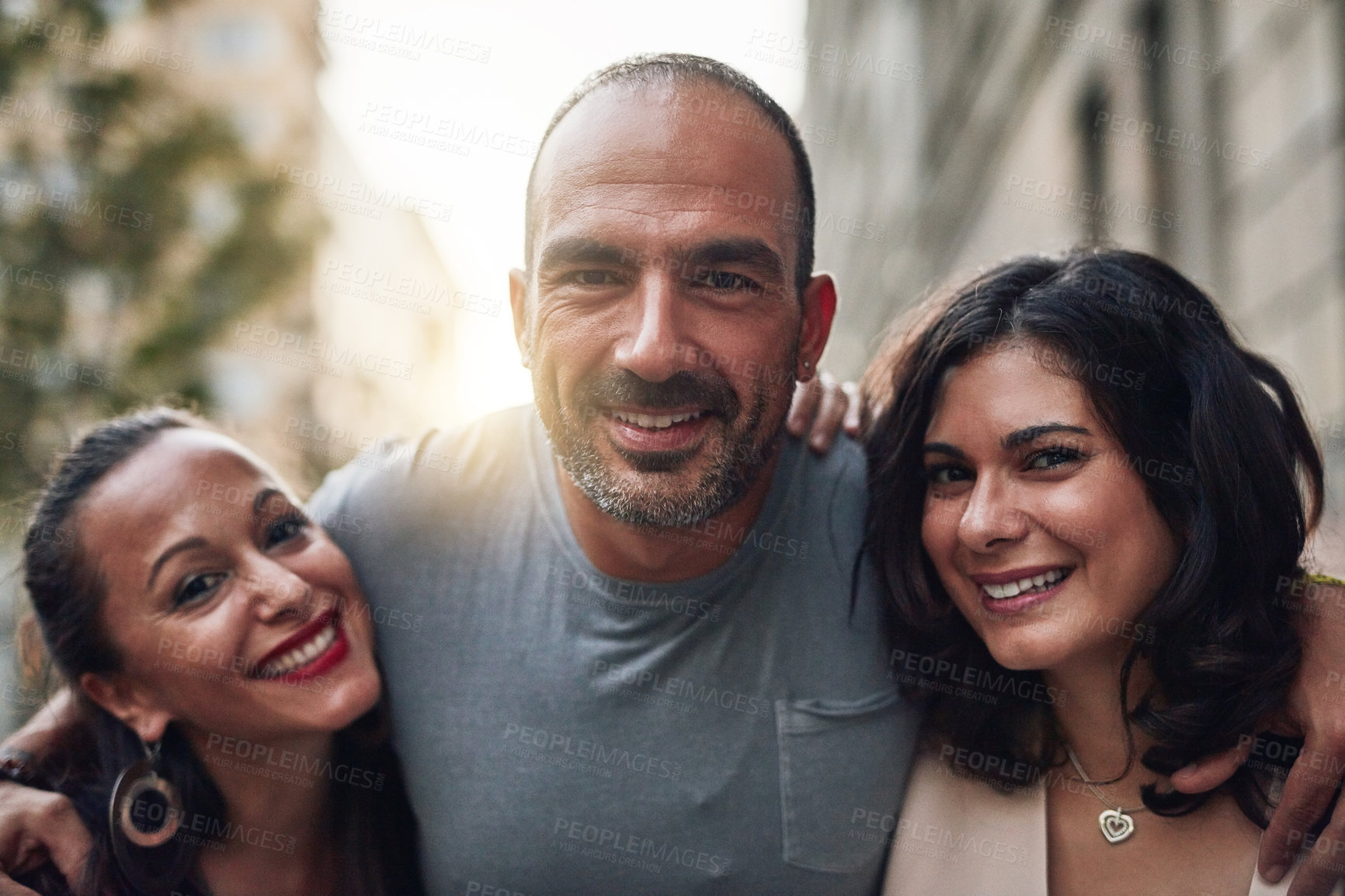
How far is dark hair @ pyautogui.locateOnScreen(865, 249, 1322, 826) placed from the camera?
6.49 feet

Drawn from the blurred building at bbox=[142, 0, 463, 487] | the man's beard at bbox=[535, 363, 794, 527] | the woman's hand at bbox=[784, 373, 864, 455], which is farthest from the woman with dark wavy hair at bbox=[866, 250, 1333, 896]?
the blurred building at bbox=[142, 0, 463, 487]

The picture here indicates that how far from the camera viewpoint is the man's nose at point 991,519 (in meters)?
1.97

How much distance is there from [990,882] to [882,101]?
11106 mm

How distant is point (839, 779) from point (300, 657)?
132 centimetres

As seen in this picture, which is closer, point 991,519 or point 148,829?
point 991,519

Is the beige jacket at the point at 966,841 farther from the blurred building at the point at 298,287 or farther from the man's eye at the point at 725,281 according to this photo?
the blurred building at the point at 298,287

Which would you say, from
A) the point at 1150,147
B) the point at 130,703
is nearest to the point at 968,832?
the point at 130,703

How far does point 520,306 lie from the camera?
249cm

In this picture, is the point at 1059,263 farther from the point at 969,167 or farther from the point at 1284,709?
the point at 969,167

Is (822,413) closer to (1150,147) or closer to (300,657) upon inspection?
(300,657)

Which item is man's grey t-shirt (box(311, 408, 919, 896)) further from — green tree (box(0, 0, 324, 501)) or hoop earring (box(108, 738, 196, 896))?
green tree (box(0, 0, 324, 501))

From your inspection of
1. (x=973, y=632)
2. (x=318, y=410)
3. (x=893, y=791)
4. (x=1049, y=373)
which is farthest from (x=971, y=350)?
(x=318, y=410)

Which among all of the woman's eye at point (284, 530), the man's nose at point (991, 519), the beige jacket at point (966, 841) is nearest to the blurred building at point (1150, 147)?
the man's nose at point (991, 519)

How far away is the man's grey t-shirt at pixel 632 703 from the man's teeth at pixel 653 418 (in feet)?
0.97
